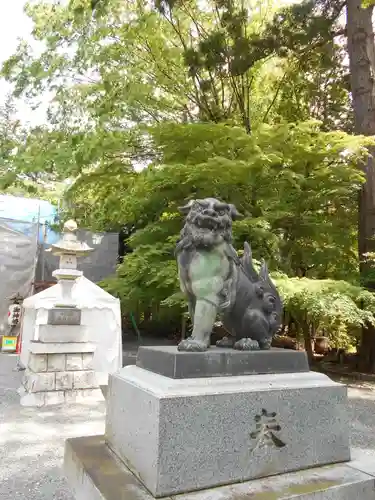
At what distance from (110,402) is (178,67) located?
7.64 meters

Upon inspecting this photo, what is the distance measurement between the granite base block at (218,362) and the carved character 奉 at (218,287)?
97mm

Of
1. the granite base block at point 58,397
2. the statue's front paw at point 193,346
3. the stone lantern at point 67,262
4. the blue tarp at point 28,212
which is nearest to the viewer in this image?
the statue's front paw at point 193,346

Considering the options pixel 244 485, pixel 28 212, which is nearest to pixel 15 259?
pixel 28 212

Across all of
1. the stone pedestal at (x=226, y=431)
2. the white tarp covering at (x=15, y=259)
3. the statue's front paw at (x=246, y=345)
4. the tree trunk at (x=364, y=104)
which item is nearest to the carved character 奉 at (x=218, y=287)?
the statue's front paw at (x=246, y=345)

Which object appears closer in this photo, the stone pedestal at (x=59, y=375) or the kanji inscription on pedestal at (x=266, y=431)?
the kanji inscription on pedestal at (x=266, y=431)

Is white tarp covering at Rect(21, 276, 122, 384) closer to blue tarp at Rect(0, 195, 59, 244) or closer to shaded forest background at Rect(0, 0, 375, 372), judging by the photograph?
shaded forest background at Rect(0, 0, 375, 372)

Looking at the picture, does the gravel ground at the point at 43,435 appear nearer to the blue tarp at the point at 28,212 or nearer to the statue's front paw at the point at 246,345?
the statue's front paw at the point at 246,345

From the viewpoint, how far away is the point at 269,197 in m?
6.79

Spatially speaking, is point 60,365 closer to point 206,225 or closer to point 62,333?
point 62,333

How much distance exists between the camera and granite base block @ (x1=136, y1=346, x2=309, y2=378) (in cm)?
227

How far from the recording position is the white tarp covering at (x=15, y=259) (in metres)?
11.2

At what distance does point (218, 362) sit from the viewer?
2350 mm

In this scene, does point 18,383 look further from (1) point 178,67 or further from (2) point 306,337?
(1) point 178,67

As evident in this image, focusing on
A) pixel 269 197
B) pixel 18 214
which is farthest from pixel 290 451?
pixel 18 214
